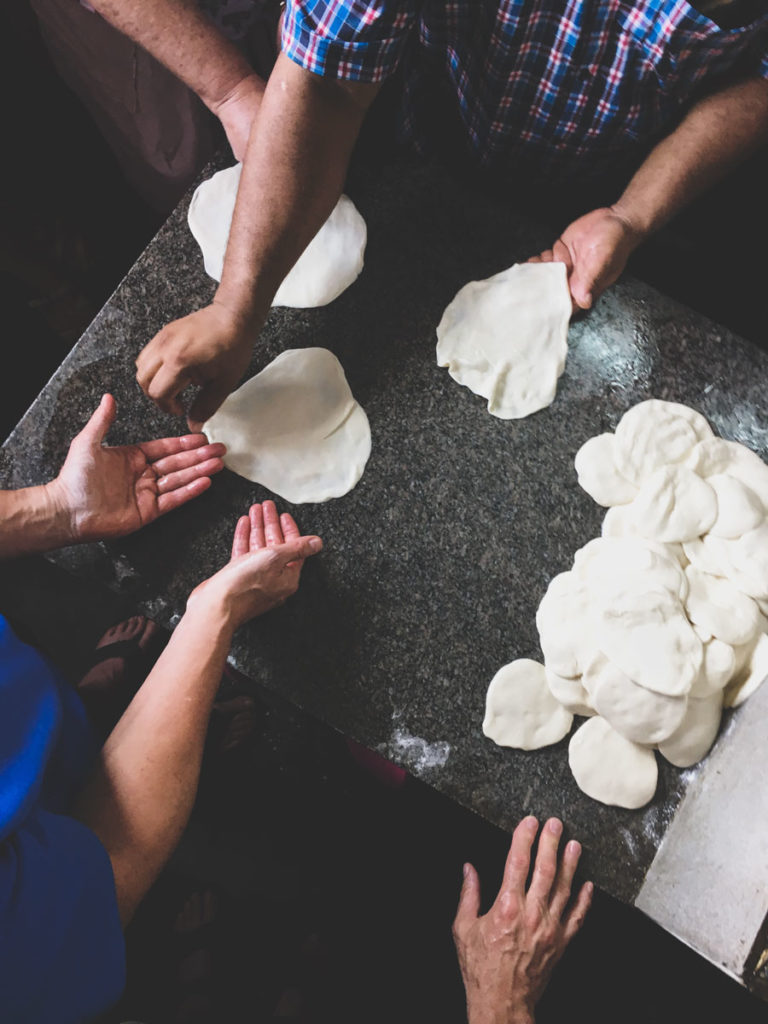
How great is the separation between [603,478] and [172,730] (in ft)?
3.05

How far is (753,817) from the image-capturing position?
1085 mm

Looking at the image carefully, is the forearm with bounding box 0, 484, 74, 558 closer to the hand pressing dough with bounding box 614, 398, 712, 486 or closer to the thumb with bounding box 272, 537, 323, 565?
the thumb with bounding box 272, 537, 323, 565

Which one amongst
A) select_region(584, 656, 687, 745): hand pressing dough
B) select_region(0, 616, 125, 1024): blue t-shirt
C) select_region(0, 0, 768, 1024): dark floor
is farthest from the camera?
select_region(0, 0, 768, 1024): dark floor

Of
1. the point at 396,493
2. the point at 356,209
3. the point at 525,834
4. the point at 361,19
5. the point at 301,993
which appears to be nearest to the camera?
the point at 361,19

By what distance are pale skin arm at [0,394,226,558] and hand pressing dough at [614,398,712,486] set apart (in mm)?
788

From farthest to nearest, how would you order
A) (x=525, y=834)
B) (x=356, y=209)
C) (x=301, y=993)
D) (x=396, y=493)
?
(x=301, y=993), (x=356, y=209), (x=396, y=493), (x=525, y=834)

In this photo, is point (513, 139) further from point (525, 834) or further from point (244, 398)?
point (525, 834)

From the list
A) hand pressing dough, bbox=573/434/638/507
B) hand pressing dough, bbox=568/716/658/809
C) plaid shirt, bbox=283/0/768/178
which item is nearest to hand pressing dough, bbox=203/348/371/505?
hand pressing dough, bbox=573/434/638/507

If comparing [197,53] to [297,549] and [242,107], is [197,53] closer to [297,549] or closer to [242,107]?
[242,107]

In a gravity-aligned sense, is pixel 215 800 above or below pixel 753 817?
below

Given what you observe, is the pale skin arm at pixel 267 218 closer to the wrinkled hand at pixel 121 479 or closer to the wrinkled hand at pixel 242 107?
the wrinkled hand at pixel 121 479

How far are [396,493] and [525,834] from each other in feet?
2.22

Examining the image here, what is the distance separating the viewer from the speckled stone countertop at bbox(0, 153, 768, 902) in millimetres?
1317

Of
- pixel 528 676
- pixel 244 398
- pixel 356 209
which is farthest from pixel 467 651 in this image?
pixel 356 209
